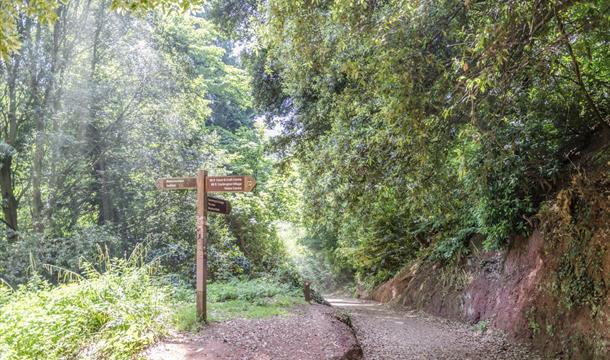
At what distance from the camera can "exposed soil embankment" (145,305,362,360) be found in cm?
492

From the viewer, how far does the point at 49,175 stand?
10.9m

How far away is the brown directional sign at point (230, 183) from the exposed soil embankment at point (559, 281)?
183 inches

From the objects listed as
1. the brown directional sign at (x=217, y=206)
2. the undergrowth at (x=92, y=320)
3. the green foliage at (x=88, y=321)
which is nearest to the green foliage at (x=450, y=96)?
the brown directional sign at (x=217, y=206)

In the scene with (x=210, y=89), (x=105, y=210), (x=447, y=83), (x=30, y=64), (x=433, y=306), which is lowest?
(x=433, y=306)

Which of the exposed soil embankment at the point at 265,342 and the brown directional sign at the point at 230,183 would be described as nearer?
the exposed soil embankment at the point at 265,342

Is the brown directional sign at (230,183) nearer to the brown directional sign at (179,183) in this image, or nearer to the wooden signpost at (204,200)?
the wooden signpost at (204,200)

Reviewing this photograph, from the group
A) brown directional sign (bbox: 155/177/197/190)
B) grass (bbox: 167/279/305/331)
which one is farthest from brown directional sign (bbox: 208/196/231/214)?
grass (bbox: 167/279/305/331)

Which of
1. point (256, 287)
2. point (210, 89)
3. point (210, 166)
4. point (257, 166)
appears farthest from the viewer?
point (210, 89)

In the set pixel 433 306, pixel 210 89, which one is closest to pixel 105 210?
pixel 433 306

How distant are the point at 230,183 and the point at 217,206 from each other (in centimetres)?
48

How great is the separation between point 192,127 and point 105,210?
3.44m

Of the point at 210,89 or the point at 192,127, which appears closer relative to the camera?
the point at 192,127

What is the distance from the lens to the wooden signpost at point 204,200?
6062 millimetres

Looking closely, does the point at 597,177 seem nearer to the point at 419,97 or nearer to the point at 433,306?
the point at 419,97
